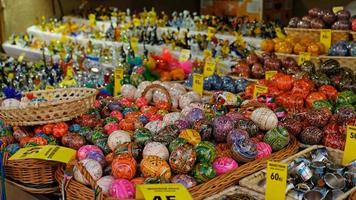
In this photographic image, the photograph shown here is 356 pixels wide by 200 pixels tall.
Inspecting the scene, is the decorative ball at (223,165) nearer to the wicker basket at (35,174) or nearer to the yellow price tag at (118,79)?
the wicker basket at (35,174)

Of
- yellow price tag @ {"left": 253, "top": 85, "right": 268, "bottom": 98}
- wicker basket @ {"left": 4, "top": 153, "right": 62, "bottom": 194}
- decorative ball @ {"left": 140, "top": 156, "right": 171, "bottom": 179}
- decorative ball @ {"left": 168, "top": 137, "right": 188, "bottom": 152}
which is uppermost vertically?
yellow price tag @ {"left": 253, "top": 85, "right": 268, "bottom": 98}

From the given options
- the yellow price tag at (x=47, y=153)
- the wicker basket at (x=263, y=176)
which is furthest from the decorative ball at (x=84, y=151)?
the wicker basket at (x=263, y=176)

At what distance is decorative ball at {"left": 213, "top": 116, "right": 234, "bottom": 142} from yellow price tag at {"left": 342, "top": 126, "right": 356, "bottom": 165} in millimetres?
489

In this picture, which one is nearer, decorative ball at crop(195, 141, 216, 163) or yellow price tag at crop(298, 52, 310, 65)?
decorative ball at crop(195, 141, 216, 163)

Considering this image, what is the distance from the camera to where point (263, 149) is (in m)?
2.10

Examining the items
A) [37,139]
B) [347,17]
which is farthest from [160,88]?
[347,17]

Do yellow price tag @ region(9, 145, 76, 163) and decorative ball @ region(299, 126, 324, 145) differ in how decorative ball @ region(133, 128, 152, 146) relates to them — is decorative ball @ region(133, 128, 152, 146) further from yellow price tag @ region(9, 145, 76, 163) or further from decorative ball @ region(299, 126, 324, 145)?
decorative ball @ region(299, 126, 324, 145)

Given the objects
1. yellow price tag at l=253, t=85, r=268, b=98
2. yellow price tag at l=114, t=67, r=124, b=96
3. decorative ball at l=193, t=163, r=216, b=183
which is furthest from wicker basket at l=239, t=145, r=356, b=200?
yellow price tag at l=114, t=67, r=124, b=96

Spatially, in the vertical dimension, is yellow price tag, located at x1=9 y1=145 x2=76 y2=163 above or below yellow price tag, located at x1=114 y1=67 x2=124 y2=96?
below

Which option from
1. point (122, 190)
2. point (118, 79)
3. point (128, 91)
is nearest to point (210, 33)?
point (118, 79)

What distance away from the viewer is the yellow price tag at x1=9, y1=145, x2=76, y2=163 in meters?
2.05

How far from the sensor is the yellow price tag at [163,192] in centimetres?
159

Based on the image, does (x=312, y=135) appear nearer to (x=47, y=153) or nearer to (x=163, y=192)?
(x=163, y=192)

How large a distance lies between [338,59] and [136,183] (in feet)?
7.31
